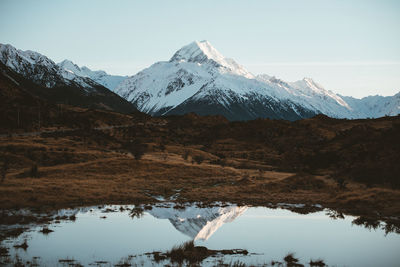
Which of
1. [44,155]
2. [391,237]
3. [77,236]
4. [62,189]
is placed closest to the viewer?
[77,236]

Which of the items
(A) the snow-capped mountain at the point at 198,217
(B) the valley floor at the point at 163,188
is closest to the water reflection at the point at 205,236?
(A) the snow-capped mountain at the point at 198,217

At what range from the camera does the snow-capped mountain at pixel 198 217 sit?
110 ft

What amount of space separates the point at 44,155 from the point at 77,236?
193 feet

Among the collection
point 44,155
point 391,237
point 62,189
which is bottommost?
point 391,237

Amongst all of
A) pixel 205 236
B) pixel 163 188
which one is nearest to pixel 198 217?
pixel 205 236

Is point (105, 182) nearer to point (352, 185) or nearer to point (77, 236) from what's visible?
point (77, 236)

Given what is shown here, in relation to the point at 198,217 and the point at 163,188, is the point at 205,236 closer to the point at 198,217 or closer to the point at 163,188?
the point at 198,217

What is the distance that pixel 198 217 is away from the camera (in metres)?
39.6

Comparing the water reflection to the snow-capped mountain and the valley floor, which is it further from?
the valley floor

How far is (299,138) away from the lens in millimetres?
142250

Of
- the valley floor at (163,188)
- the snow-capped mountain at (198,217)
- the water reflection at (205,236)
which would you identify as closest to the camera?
the water reflection at (205,236)

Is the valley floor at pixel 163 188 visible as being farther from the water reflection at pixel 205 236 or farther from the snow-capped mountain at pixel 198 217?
the snow-capped mountain at pixel 198 217

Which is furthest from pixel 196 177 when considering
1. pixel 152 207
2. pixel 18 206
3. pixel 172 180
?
pixel 18 206

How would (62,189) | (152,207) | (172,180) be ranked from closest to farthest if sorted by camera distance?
(152,207) → (62,189) → (172,180)
